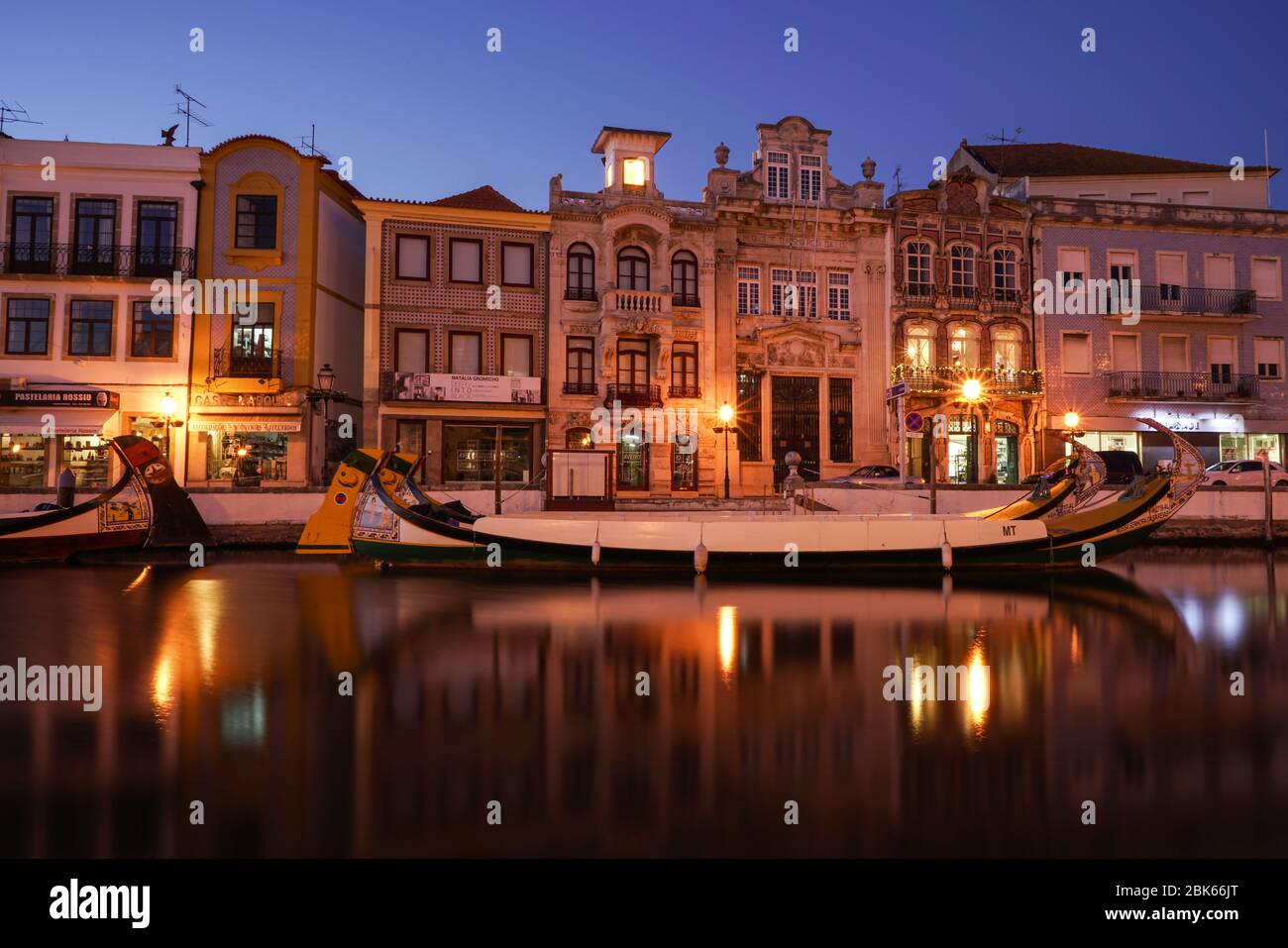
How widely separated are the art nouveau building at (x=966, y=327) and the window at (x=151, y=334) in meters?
26.8

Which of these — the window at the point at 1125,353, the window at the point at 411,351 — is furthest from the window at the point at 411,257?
the window at the point at 1125,353

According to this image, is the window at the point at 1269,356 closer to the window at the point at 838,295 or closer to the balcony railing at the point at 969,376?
the balcony railing at the point at 969,376

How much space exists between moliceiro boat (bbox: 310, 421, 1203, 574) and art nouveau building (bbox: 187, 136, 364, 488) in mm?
12307

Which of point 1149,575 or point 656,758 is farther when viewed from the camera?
point 1149,575

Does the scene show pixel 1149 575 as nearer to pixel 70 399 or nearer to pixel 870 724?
pixel 870 724

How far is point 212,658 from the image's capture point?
9.59 meters

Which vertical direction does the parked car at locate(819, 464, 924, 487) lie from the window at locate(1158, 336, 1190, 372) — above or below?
below

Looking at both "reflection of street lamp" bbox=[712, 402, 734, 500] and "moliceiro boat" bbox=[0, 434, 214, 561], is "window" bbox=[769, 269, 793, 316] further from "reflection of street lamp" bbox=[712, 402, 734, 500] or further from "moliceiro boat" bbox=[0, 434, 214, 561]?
"moliceiro boat" bbox=[0, 434, 214, 561]

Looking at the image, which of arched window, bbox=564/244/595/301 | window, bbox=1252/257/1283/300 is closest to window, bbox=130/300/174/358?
arched window, bbox=564/244/595/301

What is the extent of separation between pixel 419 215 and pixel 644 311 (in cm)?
918

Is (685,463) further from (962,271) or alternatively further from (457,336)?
(962,271)

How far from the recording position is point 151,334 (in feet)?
95.8

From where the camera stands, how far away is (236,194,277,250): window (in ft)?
98.0

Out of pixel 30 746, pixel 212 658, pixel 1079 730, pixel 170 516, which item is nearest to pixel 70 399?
pixel 170 516
